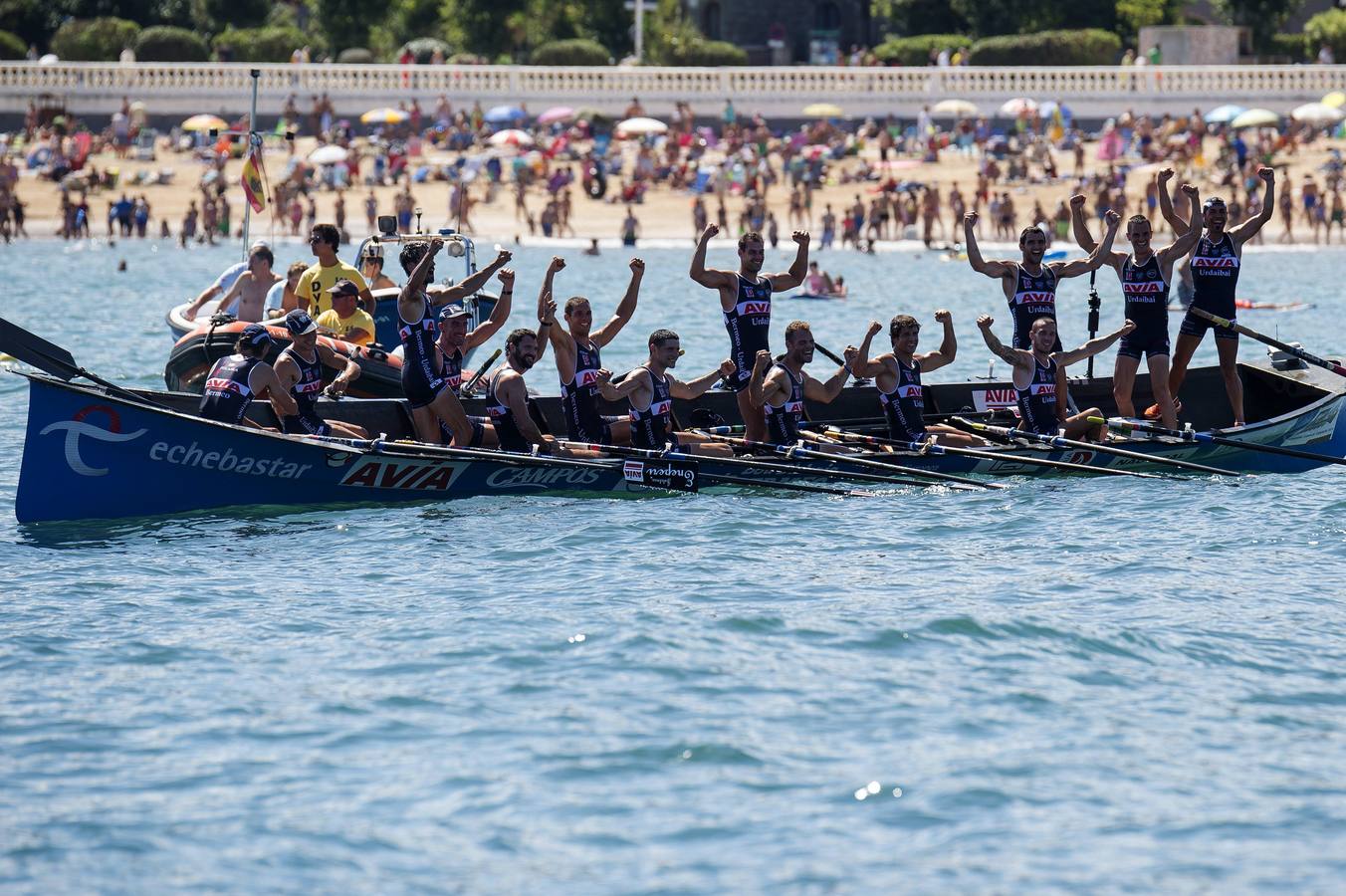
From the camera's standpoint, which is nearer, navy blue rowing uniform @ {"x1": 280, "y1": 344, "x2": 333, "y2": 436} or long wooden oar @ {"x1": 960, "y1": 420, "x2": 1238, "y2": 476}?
navy blue rowing uniform @ {"x1": 280, "y1": 344, "x2": 333, "y2": 436}

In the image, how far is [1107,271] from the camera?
4984cm

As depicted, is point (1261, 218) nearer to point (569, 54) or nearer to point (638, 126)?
point (638, 126)

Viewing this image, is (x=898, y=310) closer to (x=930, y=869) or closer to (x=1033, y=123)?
(x=1033, y=123)

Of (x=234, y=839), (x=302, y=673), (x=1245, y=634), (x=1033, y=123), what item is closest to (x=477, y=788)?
(x=234, y=839)

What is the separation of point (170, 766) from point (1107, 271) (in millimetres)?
42939

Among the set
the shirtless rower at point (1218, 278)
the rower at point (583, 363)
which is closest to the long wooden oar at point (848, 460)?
the rower at point (583, 363)

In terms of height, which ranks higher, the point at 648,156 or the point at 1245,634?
the point at 648,156

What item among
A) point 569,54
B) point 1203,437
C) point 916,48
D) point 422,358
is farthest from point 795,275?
point 916,48

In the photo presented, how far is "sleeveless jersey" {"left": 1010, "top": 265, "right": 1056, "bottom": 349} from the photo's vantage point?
17953 mm

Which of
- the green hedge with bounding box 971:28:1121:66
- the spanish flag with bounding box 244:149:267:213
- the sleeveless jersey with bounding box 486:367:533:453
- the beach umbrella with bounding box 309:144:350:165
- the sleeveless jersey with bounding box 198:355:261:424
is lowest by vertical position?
the sleeveless jersey with bounding box 486:367:533:453

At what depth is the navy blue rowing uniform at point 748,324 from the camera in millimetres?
17047

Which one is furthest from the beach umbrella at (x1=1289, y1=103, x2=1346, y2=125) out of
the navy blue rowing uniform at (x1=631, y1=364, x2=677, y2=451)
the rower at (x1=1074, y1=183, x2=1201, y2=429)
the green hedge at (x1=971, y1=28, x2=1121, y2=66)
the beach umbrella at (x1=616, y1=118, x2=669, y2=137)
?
the navy blue rowing uniform at (x1=631, y1=364, x2=677, y2=451)

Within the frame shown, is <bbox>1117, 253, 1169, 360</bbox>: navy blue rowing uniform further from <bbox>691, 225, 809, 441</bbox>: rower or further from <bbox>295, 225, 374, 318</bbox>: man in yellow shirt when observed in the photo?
<bbox>295, 225, 374, 318</bbox>: man in yellow shirt

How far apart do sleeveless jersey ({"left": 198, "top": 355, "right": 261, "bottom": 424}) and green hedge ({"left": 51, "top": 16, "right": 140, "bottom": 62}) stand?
191 feet
